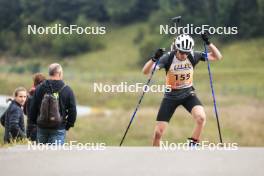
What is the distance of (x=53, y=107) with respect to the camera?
11.3 m

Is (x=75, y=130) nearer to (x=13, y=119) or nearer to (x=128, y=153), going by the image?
(x=13, y=119)

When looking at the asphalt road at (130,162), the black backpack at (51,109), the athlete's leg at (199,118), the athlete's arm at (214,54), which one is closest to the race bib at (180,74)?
the athlete's leg at (199,118)

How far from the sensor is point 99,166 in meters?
8.93

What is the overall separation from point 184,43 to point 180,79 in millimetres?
547

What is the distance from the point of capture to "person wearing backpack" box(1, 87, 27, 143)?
12.1m

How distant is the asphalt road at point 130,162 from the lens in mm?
8547

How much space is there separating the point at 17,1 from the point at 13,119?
6537 centimetres

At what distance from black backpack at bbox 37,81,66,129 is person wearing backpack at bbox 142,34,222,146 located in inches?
58.8

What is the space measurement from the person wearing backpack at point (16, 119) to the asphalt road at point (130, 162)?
5.41ft

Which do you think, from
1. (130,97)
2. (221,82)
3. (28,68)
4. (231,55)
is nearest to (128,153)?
(130,97)

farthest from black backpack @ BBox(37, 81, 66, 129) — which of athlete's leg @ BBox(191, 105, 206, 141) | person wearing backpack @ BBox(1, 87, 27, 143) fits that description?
athlete's leg @ BBox(191, 105, 206, 141)

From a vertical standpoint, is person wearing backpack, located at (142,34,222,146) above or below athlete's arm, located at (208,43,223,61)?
below

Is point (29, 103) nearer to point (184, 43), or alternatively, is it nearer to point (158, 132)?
point (158, 132)

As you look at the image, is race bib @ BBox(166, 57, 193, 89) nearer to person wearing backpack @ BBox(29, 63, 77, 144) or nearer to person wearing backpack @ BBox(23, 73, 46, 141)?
person wearing backpack @ BBox(29, 63, 77, 144)
